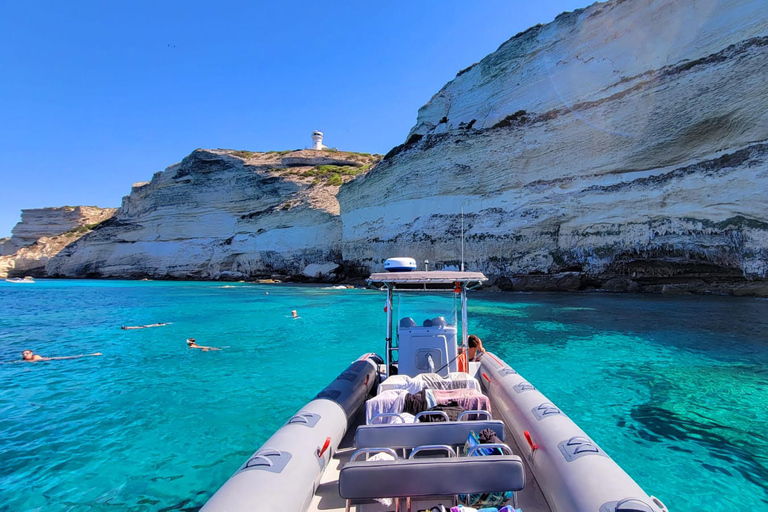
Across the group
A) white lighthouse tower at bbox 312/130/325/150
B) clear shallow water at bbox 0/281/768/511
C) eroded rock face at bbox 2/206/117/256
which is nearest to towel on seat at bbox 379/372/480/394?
clear shallow water at bbox 0/281/768/511

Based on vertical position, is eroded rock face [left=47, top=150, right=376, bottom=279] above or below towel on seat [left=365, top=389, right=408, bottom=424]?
above

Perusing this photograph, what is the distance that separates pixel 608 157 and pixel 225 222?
40.4 metres

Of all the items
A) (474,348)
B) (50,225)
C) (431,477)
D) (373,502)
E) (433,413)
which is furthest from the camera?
(50,225)

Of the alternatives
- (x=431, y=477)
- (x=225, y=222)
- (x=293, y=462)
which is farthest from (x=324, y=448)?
(x=225, y=222)

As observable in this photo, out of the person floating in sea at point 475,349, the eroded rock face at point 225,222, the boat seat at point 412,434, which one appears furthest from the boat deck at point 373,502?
the eroded rock face at point 225,222

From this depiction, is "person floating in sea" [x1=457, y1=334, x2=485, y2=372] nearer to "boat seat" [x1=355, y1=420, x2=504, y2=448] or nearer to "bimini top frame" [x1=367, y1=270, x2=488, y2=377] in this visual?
"bimini top frame" [x1=367, y1=270, x2=488, y2=377]

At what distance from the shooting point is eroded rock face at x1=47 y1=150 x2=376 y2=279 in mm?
41719

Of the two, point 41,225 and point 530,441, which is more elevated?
point 41,225

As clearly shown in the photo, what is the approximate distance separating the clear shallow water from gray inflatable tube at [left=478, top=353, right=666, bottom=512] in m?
1.55

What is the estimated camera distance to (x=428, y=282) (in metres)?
4.99

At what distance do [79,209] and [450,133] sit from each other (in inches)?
2597

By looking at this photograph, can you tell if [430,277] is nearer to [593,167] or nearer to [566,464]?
[566,464]

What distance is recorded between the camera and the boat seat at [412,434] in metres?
2.72

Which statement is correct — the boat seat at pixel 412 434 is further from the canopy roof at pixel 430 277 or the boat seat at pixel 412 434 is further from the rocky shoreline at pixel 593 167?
the rocky shoreline at pixel 593 167
